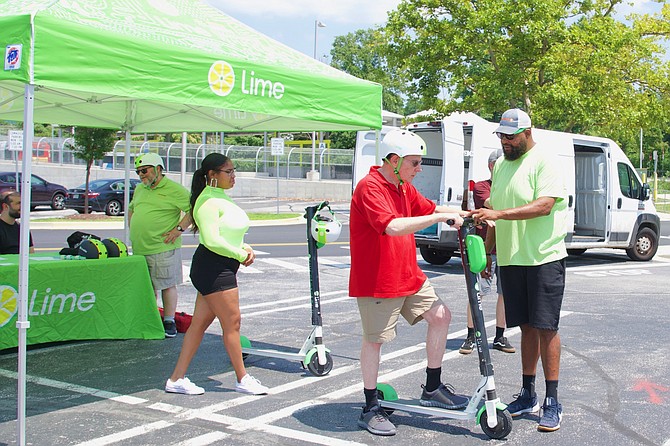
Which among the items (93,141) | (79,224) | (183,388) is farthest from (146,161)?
(93,141)

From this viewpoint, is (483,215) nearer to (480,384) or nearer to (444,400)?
(480,384)

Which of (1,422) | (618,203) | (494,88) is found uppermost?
(494,88)

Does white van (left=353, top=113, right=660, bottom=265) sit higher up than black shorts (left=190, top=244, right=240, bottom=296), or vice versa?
white van (left=353, top=113, right=660, bottom=265)

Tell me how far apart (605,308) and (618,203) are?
5328 mm

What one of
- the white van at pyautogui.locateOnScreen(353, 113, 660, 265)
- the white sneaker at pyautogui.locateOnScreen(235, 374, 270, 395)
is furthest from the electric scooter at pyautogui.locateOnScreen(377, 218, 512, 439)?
the white van at pyautogui.locateOnScreen(353, 113, 660, 265)

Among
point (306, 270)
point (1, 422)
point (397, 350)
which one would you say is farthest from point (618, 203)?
point (1, 422)

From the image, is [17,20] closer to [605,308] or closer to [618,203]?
[605,308]

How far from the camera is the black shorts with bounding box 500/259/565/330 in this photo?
5008mm

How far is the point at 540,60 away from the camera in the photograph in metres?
23.7

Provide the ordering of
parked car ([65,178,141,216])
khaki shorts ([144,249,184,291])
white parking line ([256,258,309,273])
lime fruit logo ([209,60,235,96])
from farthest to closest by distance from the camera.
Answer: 1. parked car ([65,178,141,216])
2. white parking line ([256,258,309,273])
3. khaki shorts ([144,249,184,291])
4. lime fruit logo ([209,60,235,96])

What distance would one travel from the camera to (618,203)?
14.7 meters

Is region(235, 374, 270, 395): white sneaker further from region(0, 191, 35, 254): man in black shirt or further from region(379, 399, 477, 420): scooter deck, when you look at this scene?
region(0, 191, 35, 254): man in black shirt

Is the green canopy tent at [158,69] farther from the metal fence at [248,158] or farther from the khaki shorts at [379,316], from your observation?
the metal fence at [248,158]

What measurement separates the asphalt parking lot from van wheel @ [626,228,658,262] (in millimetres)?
6044
